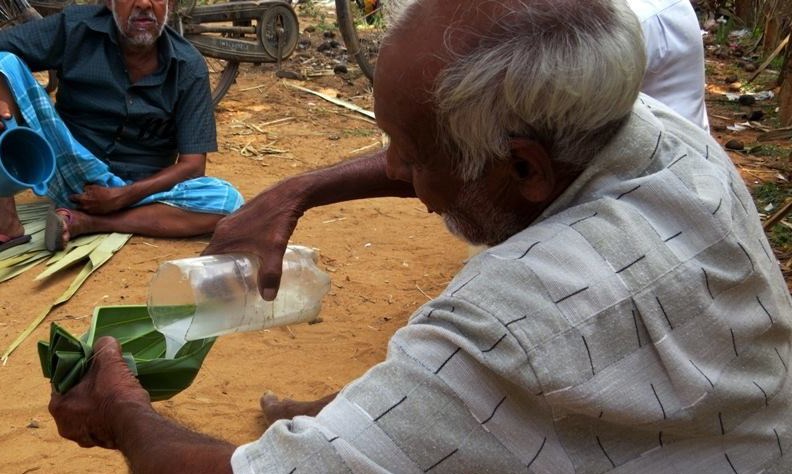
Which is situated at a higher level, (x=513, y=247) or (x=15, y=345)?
(x=513, y=247)

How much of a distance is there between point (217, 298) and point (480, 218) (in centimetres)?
114

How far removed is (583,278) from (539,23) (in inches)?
15.2

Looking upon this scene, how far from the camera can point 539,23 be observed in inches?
54.8

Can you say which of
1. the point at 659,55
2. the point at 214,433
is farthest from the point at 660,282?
the point at 214,433

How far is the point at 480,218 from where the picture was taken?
5.22 feet

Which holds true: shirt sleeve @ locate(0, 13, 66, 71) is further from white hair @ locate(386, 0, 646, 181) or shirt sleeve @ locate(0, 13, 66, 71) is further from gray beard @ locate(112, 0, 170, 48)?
white hair @ locate(386, 0, 646, 181)

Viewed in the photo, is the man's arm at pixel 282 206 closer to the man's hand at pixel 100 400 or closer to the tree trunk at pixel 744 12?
the man's hand at pixel 100 400

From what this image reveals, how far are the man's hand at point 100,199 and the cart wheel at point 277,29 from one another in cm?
297

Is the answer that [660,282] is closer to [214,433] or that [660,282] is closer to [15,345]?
[214,433]

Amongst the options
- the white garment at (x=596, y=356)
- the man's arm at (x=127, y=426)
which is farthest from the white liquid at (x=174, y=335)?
the white garment at (x=596, y=356)

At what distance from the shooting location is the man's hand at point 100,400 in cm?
171

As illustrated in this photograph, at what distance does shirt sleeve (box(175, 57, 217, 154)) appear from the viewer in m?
4.76

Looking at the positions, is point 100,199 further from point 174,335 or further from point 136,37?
point 174,335

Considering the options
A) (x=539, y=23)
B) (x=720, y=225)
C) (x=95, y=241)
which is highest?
Answer: (x=539, y=23)
